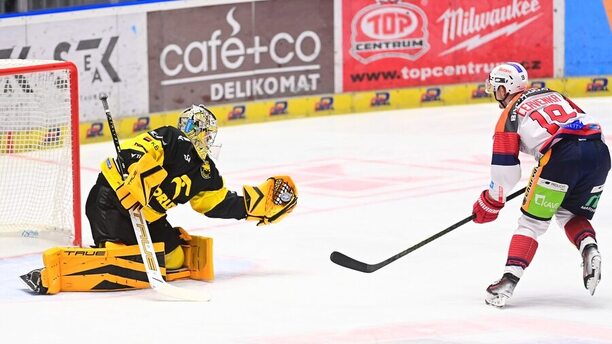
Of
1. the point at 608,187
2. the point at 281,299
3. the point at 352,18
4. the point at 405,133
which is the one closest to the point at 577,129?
the point at 281,299

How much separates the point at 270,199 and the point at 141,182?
29.0 inches

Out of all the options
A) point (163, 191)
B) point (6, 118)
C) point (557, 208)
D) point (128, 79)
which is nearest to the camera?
point (557, 208)

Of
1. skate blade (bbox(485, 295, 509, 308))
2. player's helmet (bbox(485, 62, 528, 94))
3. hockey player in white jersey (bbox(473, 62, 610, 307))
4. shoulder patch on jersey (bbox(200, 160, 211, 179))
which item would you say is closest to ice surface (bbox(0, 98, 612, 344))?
skate blade (bbox(485, 295, 509, 308))

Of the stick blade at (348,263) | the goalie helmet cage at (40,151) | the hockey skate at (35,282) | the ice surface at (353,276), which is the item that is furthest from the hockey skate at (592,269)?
the goalie helmet cage at (40,151)

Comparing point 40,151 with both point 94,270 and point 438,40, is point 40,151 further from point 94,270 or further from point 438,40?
point 438,40

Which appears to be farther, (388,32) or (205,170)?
(388,32)

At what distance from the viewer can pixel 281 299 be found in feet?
19.1

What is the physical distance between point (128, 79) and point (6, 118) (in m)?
2.59

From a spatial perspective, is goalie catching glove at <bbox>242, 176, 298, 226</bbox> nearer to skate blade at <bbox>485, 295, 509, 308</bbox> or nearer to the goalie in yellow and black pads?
the goalie in yellow and black pads

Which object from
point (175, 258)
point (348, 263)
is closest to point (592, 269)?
point (348, 263)

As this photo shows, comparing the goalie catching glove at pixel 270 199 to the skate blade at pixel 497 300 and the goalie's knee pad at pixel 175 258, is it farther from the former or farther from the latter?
the skate blade at pixel 497 300

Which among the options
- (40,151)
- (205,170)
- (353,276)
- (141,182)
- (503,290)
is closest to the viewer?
(503,290)

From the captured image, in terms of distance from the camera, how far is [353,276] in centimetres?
629

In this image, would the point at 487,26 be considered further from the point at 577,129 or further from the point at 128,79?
the point at 577,129
